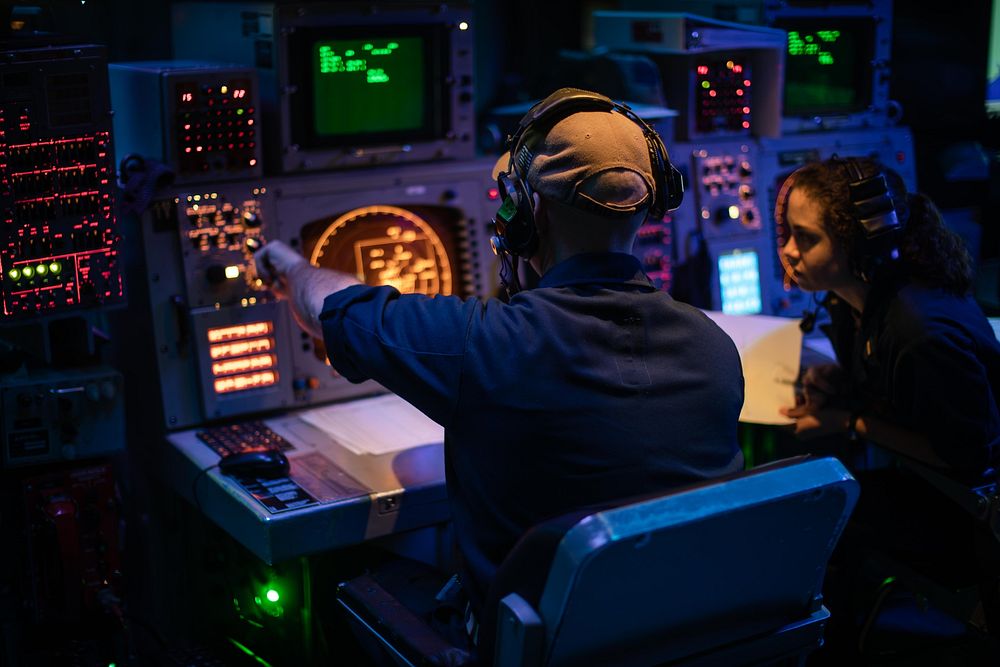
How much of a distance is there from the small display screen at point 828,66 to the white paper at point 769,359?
42.4 inches

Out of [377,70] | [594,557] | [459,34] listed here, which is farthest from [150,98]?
[594,557]

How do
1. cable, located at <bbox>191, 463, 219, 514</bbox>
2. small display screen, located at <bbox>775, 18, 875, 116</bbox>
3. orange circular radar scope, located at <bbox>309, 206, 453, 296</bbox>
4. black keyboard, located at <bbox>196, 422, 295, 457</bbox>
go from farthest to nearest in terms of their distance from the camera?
small display screen, located at <bbox>775, 18, 875, 116</bbox>, orange circular radar scope, located at <bbox>309, 206, 453, 296</bbox>, black keyboard, located at <bbox>196, 422, 295, 457</bbox>, cable, located at <bbox>191, 463, 219, 514</bbox>

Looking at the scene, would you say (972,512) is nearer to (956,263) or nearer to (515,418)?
(956,263)

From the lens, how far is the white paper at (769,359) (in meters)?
3.04

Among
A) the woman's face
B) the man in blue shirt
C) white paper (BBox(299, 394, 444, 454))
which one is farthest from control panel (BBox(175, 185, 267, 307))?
the woman's face

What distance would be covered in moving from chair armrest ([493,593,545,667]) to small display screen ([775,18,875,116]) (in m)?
2.56

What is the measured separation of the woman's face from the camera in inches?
109

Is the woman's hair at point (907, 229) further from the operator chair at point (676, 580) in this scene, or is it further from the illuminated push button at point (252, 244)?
the illuminated push button at point (252, 244)

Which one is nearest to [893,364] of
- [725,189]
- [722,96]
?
[725,189]

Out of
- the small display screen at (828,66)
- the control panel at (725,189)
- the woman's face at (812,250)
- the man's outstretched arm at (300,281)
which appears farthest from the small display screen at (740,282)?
the man's outstretched arm at (300,281)

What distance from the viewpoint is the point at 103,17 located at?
140 inches

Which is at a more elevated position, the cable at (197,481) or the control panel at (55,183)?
the control panel at (55,183)

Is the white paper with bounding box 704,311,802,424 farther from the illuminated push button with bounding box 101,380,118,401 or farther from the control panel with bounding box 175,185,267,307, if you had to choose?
the illuminated push button with bounding box 101,380,118,401

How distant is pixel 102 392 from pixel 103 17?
4.63 ft
